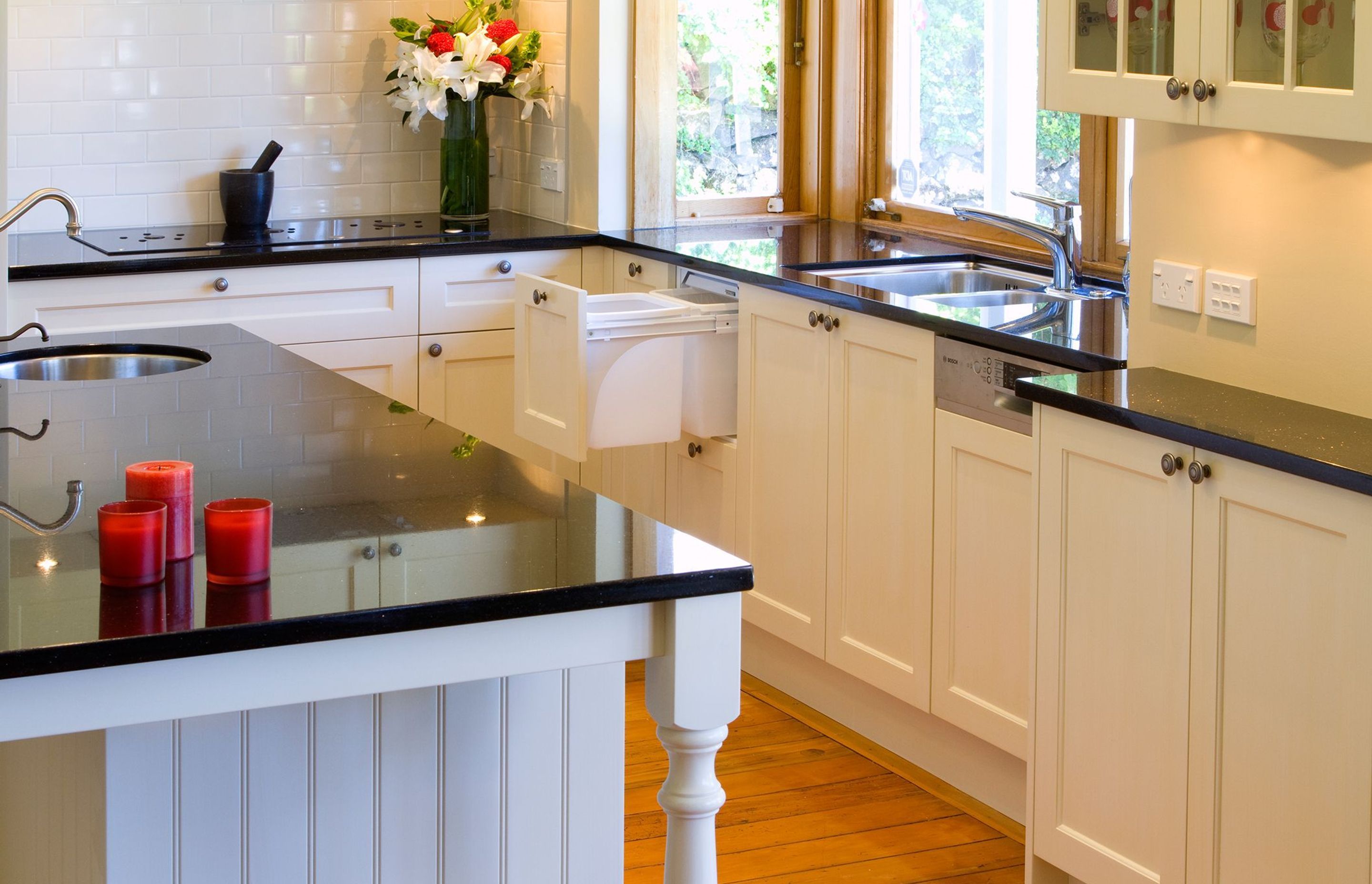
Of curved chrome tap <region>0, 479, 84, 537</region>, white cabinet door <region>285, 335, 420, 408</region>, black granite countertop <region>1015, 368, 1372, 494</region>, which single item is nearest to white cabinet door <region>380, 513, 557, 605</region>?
curved chrome tap <region>0, 479, 84, 537</region>

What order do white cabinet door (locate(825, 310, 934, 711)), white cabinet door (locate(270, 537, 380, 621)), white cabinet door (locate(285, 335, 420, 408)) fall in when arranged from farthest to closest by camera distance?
white cabinet door (locate(285, 335, 420, 408)) → white cabinet door (locate(825, 310, 934, 711)) → white cabinet door (locate(270, 537, 380, 621))

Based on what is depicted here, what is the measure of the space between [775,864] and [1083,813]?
0.66 metres

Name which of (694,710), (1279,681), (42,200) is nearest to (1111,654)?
(1279,681)

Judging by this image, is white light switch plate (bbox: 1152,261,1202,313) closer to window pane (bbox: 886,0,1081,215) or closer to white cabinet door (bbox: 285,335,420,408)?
window pane (bbox: 886,0,1081,215)

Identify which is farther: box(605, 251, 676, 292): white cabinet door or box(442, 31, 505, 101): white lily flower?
box(442, 31, 505, 101): white lily flower

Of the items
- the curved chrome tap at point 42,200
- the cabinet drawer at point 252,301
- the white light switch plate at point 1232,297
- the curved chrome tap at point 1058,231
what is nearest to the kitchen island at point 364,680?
the curved chrome tap at point 42,200

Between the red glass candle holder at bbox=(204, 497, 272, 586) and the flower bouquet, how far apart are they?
9.83 feet

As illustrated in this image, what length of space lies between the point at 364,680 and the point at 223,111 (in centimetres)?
344

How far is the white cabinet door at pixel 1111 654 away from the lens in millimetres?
2402

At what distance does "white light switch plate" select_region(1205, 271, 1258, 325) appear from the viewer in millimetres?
2545

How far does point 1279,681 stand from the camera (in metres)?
2.22

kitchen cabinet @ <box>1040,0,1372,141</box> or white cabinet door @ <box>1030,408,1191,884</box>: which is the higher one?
kitchen cabinet @ <box>1040,0,1372,141</box>

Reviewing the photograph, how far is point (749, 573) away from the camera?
1745 mm

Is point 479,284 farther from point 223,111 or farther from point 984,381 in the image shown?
point 984,381
